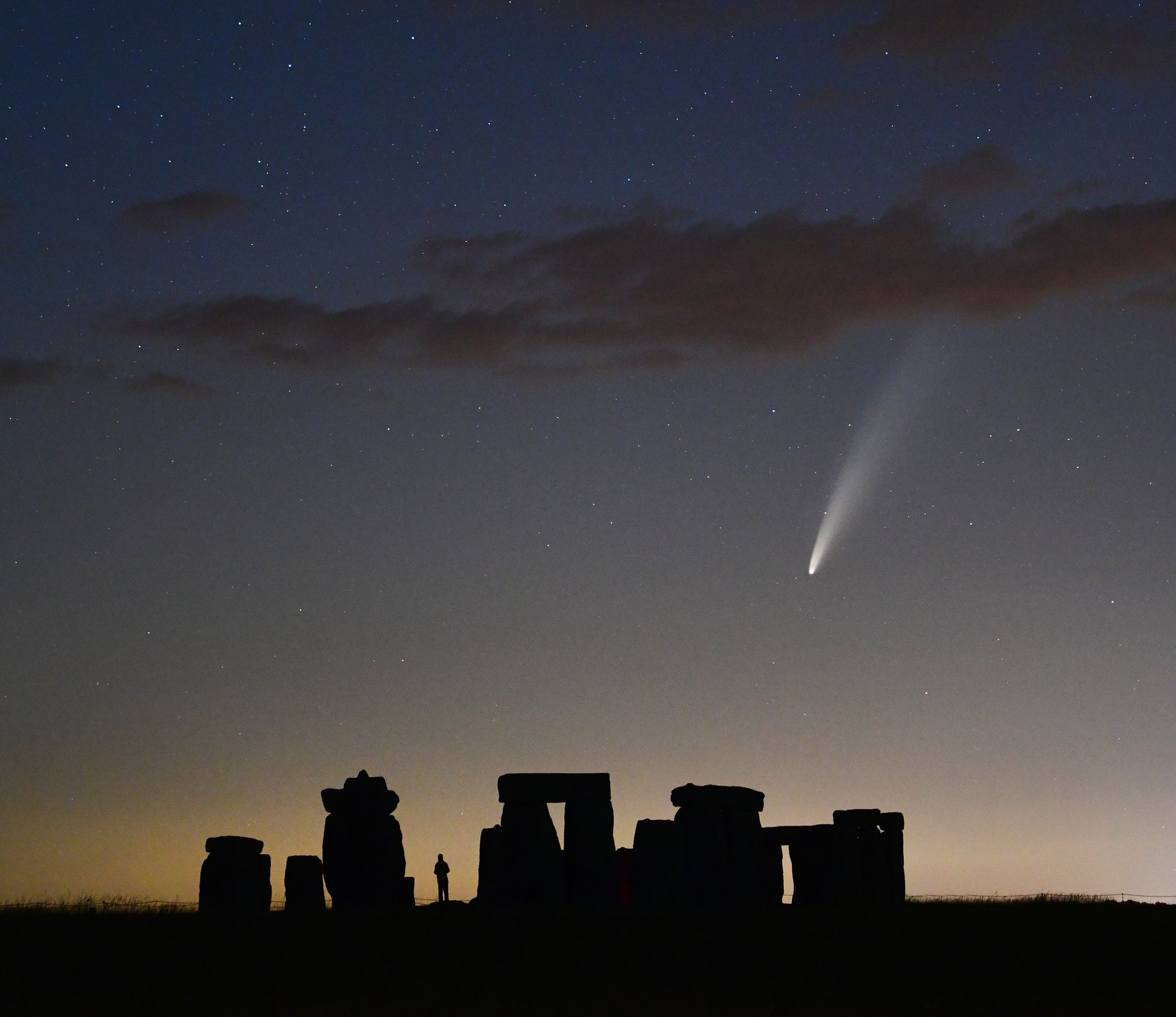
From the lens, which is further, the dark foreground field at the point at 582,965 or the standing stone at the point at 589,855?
the standing stone at the point at 589,855

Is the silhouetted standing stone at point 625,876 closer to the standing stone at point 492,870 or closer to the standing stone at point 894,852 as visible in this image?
the standing stone at point 492,870

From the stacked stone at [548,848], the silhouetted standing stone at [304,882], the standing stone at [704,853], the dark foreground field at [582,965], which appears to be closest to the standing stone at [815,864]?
the standing stone at [704,853]

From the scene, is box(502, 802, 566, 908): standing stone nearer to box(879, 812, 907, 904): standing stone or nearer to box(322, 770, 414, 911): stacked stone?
box(322, 770, 414, 911): stacked stone

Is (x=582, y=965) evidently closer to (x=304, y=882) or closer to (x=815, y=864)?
(x=304, y=882)

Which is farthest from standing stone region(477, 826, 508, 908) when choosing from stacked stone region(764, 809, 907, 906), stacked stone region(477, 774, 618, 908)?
stacked stone region(764, 809, 907, 906)

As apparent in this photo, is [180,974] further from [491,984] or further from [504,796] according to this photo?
[504,796]

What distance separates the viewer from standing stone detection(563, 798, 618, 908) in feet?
110

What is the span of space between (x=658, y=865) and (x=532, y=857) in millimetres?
2459

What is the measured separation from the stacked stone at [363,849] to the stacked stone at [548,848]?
5.92ft

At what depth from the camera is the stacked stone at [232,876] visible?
34594mm

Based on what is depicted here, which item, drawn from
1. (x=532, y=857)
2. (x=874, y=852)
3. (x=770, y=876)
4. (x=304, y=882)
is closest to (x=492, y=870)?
(x=532, y=857)

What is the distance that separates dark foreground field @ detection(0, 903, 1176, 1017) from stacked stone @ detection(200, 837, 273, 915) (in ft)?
15.9

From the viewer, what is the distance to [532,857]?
3322cm

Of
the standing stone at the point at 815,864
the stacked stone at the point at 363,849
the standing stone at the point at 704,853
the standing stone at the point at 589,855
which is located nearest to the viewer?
the standing stone at the point at 589,855
